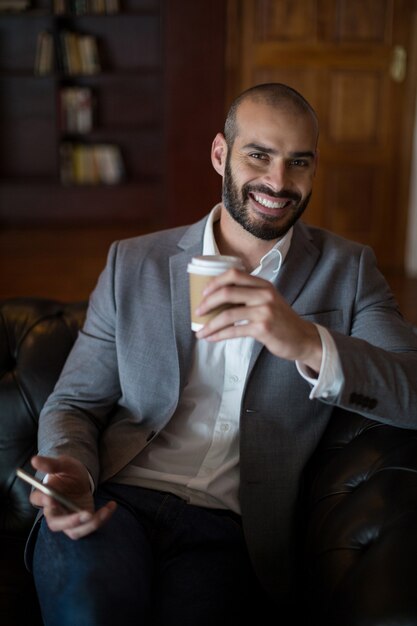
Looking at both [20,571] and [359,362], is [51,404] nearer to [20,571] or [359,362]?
[20,571]

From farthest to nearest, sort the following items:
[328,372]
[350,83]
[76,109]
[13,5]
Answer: [76,109]
[13,5]
[350,83]
[328,372]

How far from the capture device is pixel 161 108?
19.9 feet

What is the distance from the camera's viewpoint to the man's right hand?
1.26m

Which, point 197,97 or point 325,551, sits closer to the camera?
point 325,551

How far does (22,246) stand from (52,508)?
434 centimetres

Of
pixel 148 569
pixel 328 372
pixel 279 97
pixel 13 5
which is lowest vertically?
pixel 148 569

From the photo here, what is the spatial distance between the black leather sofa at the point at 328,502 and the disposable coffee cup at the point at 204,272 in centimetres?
46

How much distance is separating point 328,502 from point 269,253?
53 cm

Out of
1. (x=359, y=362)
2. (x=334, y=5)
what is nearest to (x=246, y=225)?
(x=359, y=362)

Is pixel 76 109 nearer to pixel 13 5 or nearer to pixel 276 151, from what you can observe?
pixel 13 5

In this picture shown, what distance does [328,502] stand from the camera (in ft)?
4.71

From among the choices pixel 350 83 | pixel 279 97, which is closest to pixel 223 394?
pixel 279 97

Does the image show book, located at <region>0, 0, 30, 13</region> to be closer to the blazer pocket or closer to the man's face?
the man's face

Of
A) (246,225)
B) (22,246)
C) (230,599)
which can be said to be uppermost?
(246,225)
